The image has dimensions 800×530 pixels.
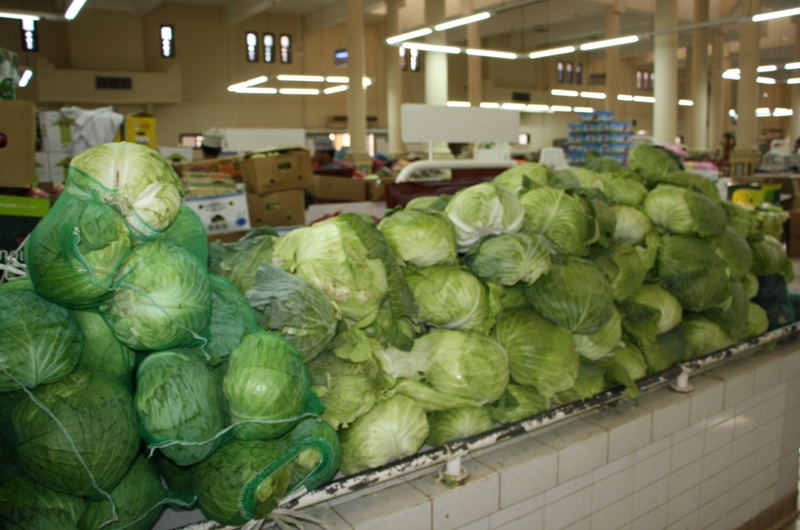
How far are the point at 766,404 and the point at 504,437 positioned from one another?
→ 1.88 m

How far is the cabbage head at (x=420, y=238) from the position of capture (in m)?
2.07

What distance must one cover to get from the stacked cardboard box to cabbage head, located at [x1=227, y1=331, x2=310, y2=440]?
4.26 meters

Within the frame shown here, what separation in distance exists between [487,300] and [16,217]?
1859 mm

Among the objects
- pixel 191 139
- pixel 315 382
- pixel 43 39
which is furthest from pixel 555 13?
pixel 315 382

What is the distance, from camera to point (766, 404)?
10.1 ft

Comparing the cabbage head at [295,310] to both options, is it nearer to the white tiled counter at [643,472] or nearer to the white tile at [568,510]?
the white tiled counter at [643,472]

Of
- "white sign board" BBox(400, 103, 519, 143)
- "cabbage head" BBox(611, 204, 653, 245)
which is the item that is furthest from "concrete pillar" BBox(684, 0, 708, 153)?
"cabbage head" BBox(611, 204, 653, 245)

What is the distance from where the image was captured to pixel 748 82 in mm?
16547

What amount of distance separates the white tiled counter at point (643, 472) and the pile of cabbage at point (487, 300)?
5.2 inches

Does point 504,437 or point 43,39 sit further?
point 43,39

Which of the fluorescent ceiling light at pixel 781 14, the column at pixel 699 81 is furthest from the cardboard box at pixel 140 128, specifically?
the column at pixel 699 81

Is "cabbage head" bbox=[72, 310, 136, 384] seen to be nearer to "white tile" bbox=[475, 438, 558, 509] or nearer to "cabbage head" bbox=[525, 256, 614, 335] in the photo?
"white tile" bbox=[475, 438, 558, 509]

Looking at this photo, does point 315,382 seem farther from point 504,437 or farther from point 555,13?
point 555,13

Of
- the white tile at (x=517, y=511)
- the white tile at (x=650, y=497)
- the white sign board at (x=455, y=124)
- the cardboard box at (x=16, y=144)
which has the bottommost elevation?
the white tile at (x=650, y=497)
